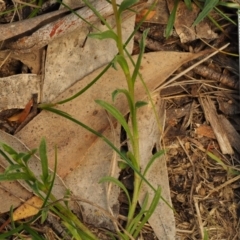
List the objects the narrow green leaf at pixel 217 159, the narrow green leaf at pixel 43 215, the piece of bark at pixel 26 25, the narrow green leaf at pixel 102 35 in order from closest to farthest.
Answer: the narrow green leaf at pixel 102 35 → the narrow green leaf at pixel 43 215 → the piece of bark at pixel 26 25 → the narrow green leaf at pixel 217 159

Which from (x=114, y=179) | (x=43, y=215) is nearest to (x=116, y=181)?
(x=114, y=179)

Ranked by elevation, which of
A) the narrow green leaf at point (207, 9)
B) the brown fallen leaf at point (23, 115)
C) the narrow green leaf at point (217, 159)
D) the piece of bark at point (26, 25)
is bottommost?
the narrow green leaf at point (217, 159)

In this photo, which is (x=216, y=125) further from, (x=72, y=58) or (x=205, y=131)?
(x=72, y=58)

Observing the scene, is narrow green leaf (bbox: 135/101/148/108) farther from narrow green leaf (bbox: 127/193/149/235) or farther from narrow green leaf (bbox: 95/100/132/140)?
narrow green leaf (bbox: 127/193/149/235)

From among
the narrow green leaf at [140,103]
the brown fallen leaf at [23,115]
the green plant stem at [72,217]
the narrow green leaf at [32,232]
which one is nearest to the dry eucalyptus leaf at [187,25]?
the narrow green leaf at [140,103]

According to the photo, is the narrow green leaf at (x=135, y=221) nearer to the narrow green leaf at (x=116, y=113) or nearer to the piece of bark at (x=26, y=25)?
the narrow green leaf at (x=116, y=113)

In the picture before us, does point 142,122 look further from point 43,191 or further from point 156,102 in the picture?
point 43,191

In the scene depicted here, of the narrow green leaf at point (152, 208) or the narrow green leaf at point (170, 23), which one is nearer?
the narrow green leaf at point (152, 208)
